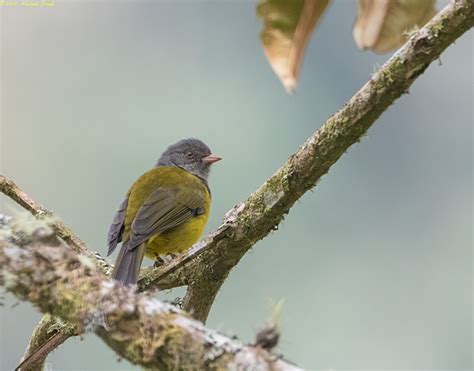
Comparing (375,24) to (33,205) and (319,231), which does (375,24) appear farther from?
(319,231)

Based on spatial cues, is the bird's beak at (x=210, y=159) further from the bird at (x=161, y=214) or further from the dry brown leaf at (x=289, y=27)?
the dry brown leaf at (x=289, y=27)

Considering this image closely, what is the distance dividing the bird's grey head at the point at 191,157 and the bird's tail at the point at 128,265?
178cm

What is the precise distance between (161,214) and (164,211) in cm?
7

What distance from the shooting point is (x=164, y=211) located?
4918 mm

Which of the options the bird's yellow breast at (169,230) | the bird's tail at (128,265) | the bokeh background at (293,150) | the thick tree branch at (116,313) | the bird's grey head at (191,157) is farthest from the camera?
the bokeh background at (293,150)

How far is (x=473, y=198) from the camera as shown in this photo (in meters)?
28.9

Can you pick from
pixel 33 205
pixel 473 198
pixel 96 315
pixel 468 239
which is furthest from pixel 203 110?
pixel 96 315

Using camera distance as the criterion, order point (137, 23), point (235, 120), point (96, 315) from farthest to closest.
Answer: point (137, 23)
point (235, 120)
point (96, 315)

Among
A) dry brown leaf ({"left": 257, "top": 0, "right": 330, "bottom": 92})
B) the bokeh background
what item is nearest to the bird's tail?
dry brown leaf ({"left": 257, "top": 0, "right": 330, "bottom": 92})

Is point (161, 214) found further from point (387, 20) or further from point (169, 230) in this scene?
point (387, 20)

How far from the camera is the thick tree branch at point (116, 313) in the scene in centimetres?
200

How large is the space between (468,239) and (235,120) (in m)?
6.71

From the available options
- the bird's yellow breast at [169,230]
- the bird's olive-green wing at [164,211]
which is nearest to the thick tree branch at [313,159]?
the bird's olive-green wing at [164,211]

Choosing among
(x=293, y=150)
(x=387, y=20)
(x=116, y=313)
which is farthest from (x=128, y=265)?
(x=293, y=150)
